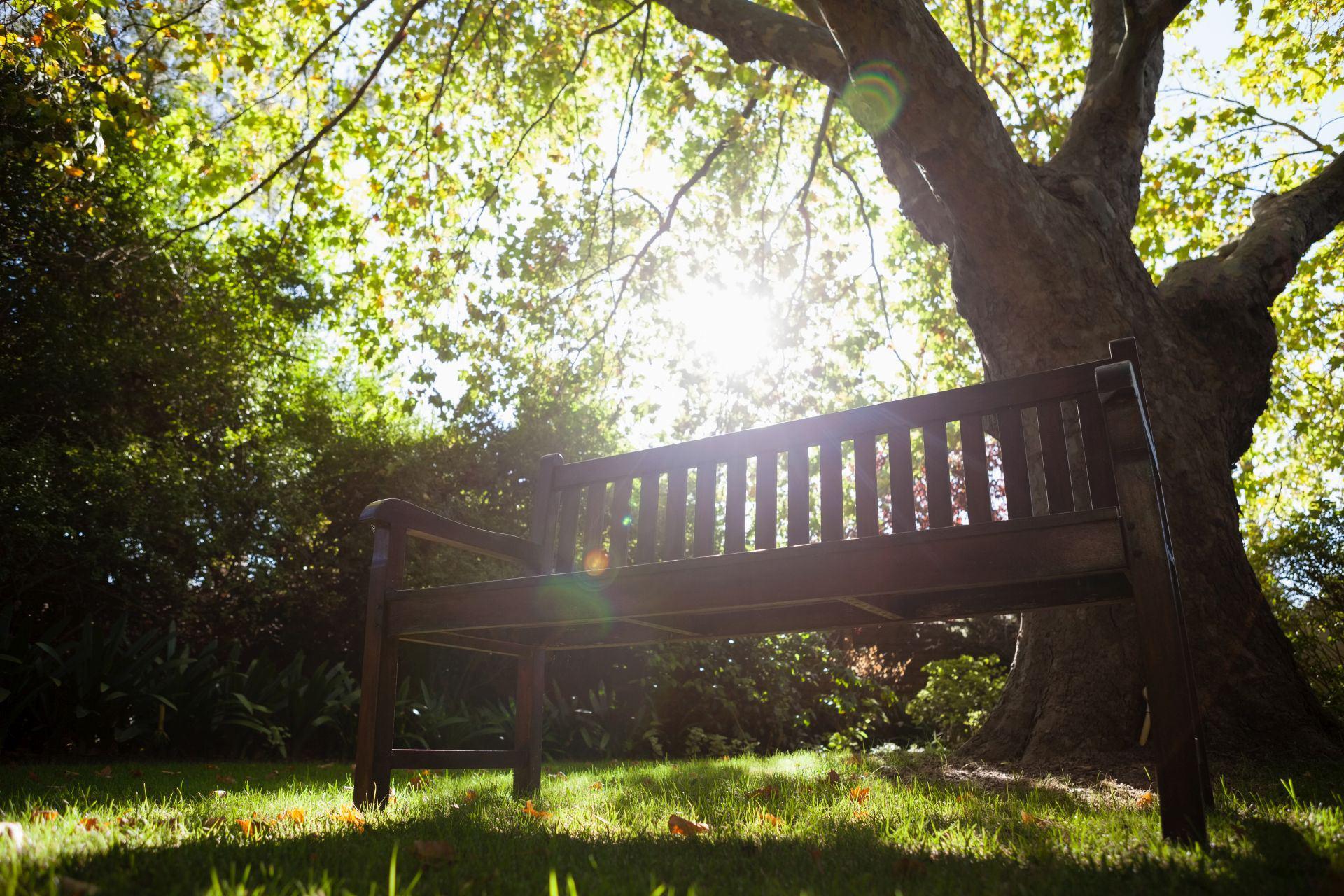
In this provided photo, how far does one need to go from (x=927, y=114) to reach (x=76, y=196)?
24.1ft

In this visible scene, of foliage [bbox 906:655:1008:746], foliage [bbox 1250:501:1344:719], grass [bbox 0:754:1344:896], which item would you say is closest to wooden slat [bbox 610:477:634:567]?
grass [bbox 0:754:1344:896]

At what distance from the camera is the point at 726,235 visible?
9.84 metres

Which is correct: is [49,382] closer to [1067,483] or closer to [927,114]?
[927,114]

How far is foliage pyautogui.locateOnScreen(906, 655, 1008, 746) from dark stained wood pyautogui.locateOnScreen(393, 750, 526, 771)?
11.0 ft

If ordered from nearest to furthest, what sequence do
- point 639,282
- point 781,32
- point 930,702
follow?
point 781,32 < point 930,702 < point 639,282

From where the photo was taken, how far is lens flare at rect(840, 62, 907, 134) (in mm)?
4129

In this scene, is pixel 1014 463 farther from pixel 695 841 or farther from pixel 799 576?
pixel 695 841

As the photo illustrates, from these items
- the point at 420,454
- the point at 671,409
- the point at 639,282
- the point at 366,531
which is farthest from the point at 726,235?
the point at 366,531

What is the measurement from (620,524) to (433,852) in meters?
1.74

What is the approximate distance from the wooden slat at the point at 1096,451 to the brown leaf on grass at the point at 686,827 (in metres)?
1.40

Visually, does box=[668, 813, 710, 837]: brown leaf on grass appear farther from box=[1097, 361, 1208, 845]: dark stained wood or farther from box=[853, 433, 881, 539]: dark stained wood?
box=[1097, 361, 1208, 845]: dark stained wood

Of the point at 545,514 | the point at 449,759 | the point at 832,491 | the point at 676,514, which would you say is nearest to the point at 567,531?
the point at 545,514

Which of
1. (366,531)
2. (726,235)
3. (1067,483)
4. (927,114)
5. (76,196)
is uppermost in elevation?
(726,235)

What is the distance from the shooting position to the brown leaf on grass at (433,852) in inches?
76.0
